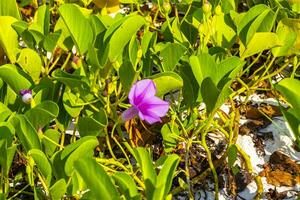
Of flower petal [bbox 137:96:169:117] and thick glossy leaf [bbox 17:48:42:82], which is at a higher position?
thick glossy leaf [bbox 17:48:42:82]

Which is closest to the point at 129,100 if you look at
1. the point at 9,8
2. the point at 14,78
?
the point at 14,78

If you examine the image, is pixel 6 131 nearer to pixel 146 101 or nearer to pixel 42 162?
pixel 42 162

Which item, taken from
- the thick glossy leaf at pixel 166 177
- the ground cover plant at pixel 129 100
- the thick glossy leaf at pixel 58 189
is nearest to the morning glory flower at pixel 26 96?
the ground cover plant at pixel 129 100

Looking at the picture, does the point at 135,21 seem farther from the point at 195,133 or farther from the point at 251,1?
the point at 251,1

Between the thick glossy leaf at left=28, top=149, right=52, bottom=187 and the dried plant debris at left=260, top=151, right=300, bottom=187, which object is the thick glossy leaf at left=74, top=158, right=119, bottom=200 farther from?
the dried plant debris at left=260, top=151, right=300, bottom=187

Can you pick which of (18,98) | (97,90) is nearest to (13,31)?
(18,98)

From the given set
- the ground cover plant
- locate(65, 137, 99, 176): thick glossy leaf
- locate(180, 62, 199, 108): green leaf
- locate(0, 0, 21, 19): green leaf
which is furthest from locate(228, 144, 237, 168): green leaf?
locate(0, 0, 21, 19): green leaf

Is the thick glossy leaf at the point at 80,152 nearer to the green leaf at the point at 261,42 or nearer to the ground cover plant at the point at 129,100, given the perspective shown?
the ground cover plant at the point at 129,100
